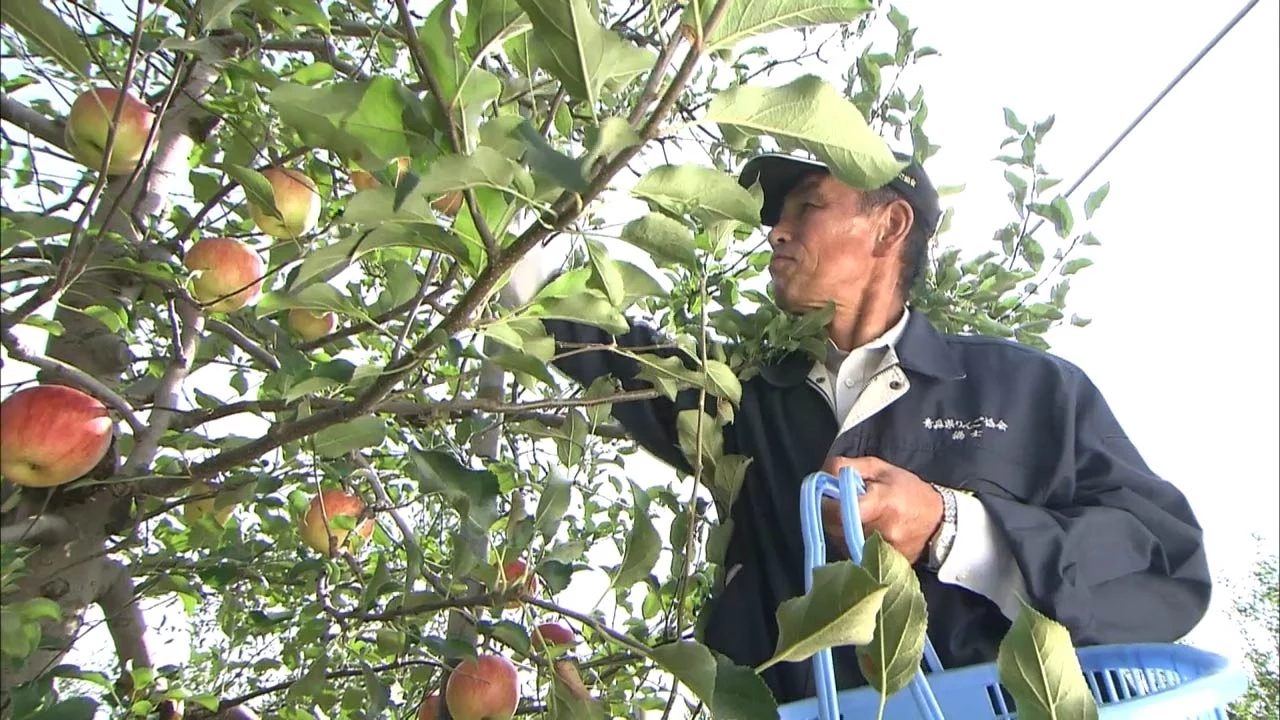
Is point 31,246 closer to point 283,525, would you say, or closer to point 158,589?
point 158,589

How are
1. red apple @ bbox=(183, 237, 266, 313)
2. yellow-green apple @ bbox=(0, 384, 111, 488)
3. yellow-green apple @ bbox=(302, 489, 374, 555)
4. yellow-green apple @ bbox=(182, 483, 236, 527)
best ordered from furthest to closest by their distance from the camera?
yellow-green apple @ bbox=(302, 489, 374, 555)
yellow-green apple @ bbox=(182, 483, 236, 527)
red apple @ bbox=(183, 237, 266, 313)
yellow-green apple @ bbox=(0, 384, 111, 488)

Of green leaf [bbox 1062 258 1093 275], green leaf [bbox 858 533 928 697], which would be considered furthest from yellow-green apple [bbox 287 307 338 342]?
green leaf [bbox 1062 258 1093 275]

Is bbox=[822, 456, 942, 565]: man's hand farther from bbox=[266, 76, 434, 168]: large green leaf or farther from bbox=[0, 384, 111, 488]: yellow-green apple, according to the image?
bbox=[0, 384, 111, 488]: yellow-green apple

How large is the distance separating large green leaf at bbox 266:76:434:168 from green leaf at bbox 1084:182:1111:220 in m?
1.34

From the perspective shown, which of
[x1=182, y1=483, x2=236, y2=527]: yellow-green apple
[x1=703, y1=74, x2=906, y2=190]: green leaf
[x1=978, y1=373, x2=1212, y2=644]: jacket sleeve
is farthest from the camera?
[x1=182, y1=483, x2=236, y2=527]: yellow-green apple

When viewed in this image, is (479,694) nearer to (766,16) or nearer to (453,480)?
(453,480)

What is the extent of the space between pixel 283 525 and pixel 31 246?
0.70 m

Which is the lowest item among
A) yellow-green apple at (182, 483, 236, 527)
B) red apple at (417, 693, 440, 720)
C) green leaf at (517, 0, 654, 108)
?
red apple at (417, 693, 440, 720)

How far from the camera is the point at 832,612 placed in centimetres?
68

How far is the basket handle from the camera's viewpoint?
2.44 ft

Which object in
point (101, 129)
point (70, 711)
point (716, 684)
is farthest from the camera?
point (101, 129)

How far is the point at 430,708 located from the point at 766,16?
4.63 ft

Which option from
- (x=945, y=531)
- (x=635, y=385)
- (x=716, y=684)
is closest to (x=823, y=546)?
(x=716, y=684)

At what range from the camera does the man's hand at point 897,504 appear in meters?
1.00
